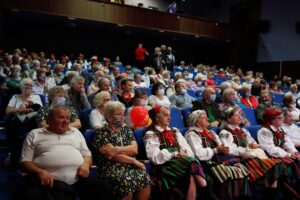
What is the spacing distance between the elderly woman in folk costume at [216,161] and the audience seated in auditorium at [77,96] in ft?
4.05

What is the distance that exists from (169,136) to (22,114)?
1.37 metres

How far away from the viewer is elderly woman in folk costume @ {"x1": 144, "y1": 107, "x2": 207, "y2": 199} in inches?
89.1

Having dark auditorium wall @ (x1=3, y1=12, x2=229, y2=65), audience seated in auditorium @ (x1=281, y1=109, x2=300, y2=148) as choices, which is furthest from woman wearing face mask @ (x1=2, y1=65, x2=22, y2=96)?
dark auditorium wall @ (x1=3, y1=12, x2=229, y2=65)

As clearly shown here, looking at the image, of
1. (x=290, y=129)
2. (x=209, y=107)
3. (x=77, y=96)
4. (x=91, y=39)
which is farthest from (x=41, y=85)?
(x=91, y=39)

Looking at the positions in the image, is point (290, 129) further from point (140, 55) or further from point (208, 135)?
point (140, 55)

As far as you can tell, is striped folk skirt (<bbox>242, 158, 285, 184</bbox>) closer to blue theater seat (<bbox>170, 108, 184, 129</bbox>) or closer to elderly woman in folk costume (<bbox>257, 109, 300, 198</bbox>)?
elderly woman in folk costume (<bbox>257, 109, 300, 198</bbox>)

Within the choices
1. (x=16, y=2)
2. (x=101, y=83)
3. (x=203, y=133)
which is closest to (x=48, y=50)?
(x=16, y=2)

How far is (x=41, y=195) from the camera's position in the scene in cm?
179

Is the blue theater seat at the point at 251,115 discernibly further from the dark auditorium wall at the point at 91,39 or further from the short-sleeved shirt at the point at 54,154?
the dark auditorium wall at the point at 91,39

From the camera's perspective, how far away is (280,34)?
11.6 m

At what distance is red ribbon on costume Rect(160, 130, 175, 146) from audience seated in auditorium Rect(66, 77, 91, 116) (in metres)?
1.18

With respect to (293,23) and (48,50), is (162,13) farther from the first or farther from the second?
(293,23)

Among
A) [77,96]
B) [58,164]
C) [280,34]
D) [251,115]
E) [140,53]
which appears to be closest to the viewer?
[58,164]

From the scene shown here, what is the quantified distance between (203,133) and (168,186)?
60 cm
